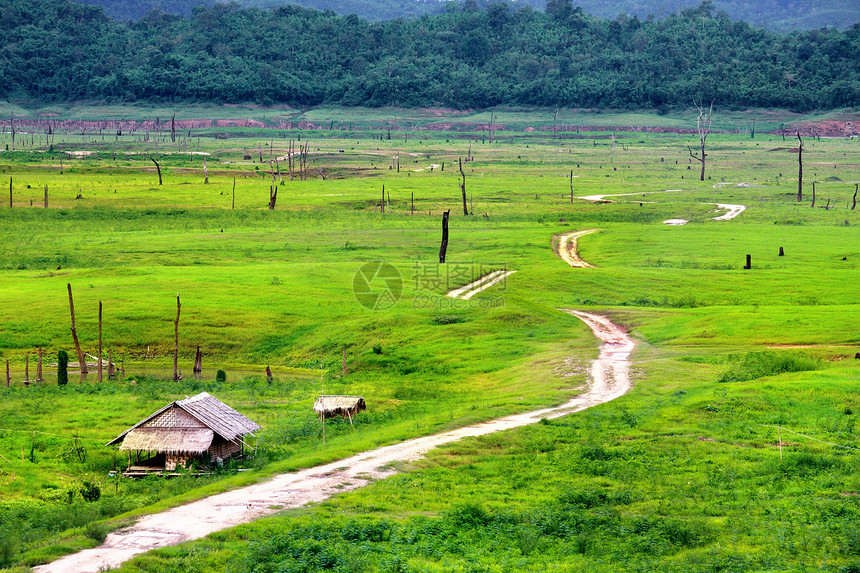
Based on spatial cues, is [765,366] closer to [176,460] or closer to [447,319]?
[447,319]

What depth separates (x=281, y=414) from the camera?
38969mm

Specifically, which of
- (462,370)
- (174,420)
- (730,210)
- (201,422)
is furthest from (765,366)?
(730,210)

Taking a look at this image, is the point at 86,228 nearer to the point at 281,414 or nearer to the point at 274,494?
the point at 281,414

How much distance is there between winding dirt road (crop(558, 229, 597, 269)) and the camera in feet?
255

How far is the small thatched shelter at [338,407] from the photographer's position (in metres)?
37.7

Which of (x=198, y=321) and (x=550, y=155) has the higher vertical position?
(x=550, y=155)

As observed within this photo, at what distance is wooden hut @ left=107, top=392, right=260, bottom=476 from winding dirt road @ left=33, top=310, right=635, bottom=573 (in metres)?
4.50

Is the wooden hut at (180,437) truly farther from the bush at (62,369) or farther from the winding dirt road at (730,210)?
the winding dirt road at (730,210)

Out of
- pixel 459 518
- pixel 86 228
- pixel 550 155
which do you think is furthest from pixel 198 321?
→ pixel 550 155

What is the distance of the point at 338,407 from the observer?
37906mm

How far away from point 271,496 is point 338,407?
11428mm

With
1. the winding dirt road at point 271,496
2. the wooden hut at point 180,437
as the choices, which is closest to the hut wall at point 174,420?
the wooden hut at point 180,437

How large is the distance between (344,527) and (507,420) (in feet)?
41.5

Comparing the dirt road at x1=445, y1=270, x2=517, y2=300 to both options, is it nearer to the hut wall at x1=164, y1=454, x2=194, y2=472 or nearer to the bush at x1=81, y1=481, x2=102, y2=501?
the hut wall at x1=164, y1=454, x2=194, y2=472
